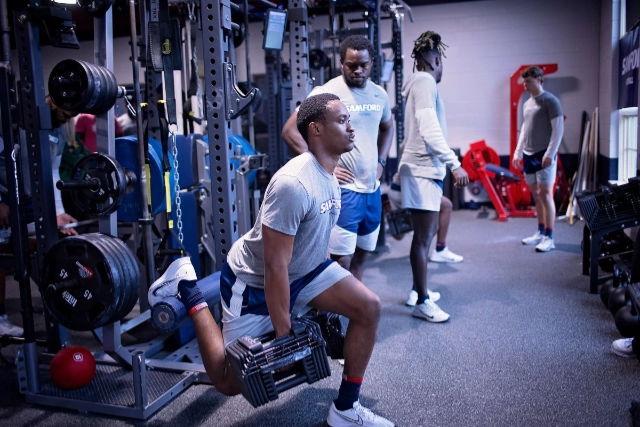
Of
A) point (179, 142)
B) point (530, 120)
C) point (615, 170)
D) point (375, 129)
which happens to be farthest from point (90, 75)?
point (615, 170)

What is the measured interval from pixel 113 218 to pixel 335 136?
1119 millimetres

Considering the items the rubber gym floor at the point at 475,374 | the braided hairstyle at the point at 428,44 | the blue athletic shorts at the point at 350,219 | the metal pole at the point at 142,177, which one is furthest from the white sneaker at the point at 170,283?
the braided hairstyle at the point at 428,44

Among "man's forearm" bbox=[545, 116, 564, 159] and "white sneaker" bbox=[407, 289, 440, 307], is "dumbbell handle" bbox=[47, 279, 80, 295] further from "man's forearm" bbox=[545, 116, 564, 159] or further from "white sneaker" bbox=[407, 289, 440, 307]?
"man's forearm" bbox=[545, 116, 564, 159]

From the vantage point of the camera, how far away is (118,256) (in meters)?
2.28

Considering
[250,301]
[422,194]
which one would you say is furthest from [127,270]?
[422,194]

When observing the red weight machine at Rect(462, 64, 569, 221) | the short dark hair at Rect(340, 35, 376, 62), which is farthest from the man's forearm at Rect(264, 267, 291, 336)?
the red weight machine at Rect(462, 64, 569, 221)

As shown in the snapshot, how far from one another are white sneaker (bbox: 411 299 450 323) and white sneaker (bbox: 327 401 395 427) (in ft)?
4.08

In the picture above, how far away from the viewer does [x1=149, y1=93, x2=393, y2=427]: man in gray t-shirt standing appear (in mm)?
1808

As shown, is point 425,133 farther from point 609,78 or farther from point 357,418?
point 609,78

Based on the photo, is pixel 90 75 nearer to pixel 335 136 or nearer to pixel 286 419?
pixel 335 136

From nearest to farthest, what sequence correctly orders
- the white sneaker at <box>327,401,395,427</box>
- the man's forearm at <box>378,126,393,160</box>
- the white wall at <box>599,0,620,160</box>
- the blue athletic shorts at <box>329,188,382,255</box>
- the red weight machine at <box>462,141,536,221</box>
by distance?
the white sneaker at <box>327,401,395,427</box>, the blue athletic shorts at <box>329,188,382,255</box>, the man's forearm at <box>378,126,393,160</box>, the white wall at <box>599,0,620,160</box>, the red weight machine at <box>462,141,536,221</box>

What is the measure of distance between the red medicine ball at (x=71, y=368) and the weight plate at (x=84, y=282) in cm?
21

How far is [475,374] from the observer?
2586 millimetres

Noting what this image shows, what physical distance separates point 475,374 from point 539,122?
320cm
